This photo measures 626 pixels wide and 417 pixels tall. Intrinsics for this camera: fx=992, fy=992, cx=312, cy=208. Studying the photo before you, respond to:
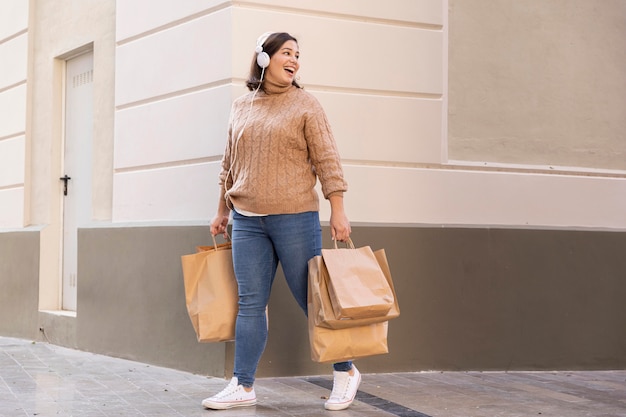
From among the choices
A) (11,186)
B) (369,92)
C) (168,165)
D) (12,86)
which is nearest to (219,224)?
(168,165)

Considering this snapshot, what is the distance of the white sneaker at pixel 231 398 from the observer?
5.78 m

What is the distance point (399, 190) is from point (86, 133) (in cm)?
338

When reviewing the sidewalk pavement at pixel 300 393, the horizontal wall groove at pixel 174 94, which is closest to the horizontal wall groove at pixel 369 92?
the horizontal wall groove at pixel 174 94

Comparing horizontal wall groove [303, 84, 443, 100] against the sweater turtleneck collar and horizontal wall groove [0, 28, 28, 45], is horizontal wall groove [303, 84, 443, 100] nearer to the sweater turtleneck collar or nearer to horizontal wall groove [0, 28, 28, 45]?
the sweater turtleneck collar

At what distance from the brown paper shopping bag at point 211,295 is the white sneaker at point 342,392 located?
2.24ft

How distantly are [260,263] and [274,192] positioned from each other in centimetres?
45

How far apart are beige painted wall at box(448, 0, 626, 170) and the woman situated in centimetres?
231

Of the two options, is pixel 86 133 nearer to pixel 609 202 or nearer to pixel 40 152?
pixel 40 152

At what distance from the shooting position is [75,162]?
9.52 metres

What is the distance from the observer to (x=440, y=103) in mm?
7668

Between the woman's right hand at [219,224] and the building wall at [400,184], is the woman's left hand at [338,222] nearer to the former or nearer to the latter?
the woman's right hand at [219,224]

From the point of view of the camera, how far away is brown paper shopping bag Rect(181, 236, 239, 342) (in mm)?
5840

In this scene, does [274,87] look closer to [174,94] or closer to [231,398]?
[231,398]

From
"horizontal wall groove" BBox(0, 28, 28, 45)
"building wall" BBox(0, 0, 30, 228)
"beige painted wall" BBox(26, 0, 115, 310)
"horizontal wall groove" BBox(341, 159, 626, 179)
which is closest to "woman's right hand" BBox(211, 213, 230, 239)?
"horizontal wall groove" BBox(341, 159, 626, 179)
